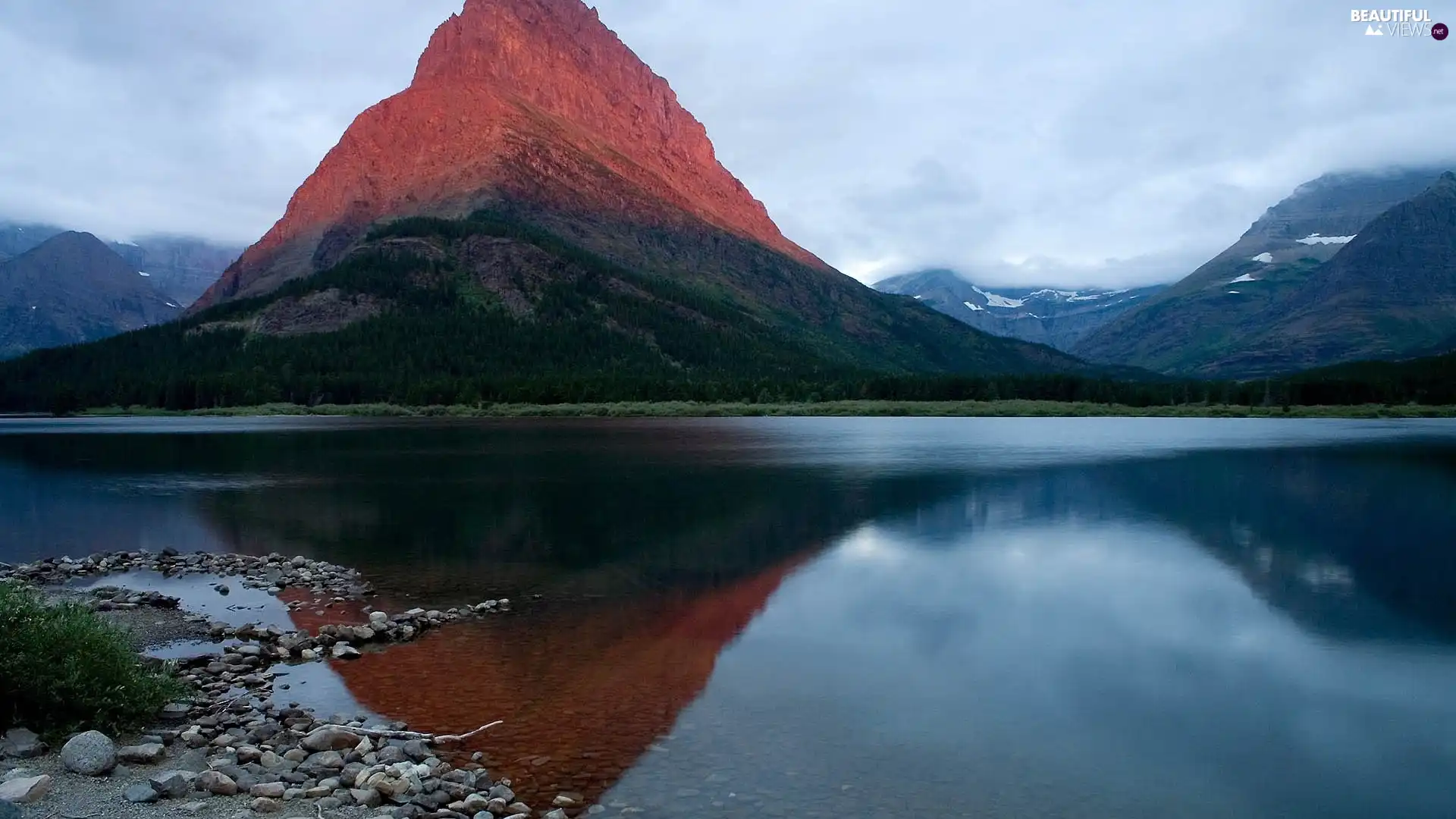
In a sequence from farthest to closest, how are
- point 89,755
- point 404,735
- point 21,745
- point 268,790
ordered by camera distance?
1. point 404,735
2. point 21,745
3. point 89,755
4. point 268,790

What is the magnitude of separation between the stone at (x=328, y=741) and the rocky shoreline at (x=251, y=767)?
13 millimetres

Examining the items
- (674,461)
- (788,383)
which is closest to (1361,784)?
(674,461)

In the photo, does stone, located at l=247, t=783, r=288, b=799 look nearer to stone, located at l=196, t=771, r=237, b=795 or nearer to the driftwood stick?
stone, located at l=196, t=771, r=237, b=795

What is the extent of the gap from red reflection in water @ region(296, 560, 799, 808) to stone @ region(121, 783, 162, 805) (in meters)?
4.08

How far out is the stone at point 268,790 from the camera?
11.0 meters

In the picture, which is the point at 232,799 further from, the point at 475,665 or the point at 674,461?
the point at 674,461

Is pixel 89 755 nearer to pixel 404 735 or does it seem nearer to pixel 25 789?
pixel 25 789

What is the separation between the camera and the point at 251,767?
12117mm

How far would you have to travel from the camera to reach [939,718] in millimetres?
15117

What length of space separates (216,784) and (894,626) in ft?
48.6

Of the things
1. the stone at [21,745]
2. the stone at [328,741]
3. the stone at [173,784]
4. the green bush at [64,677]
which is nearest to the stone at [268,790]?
the stone at [173,784]

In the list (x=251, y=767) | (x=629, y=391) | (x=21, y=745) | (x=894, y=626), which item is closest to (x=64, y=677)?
(x=21, y=745)

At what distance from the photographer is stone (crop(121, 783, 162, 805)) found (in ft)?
34.8

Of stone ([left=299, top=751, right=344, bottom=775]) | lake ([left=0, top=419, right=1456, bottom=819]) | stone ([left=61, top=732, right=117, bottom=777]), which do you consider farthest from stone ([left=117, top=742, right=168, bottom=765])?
lake ([left=0, top=419, right=1456, bottom=819])
